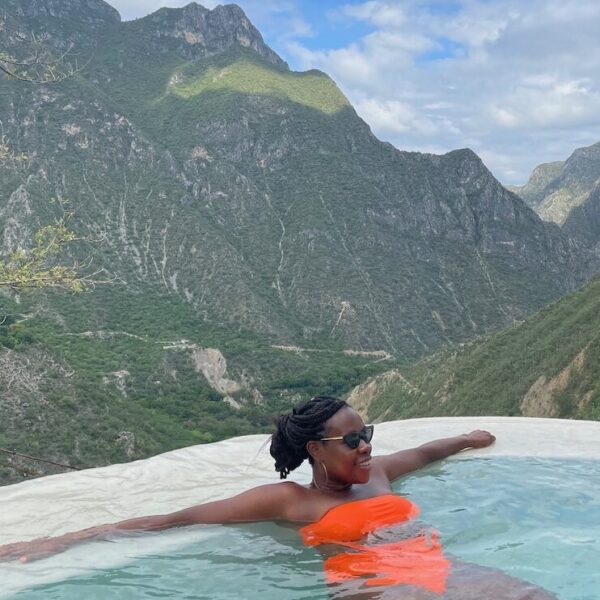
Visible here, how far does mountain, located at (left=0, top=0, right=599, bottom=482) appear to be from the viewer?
58.6 m

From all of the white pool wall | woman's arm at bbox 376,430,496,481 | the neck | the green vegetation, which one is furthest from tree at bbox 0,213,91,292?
the green vegetation

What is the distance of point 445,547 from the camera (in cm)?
398

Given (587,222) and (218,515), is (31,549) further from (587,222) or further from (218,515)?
(587,222)

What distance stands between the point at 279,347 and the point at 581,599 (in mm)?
76409

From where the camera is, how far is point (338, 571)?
11.2 feet

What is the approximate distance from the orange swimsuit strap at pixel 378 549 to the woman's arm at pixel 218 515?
0.68 ft

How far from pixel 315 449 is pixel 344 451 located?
16 centimetres

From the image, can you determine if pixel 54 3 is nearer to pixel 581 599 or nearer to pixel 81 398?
pixel 81 398

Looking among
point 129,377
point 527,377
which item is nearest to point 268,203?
point 129,377

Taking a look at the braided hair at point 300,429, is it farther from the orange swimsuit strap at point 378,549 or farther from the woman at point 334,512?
the orange swimsuit strap at point 378,549

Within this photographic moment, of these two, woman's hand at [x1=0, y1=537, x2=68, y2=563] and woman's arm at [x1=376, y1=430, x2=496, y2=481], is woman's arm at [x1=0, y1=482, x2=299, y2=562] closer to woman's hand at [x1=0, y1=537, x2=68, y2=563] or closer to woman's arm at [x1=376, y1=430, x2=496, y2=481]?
woman's hand at [x1=0, y1=537, x2=68, y2=563]

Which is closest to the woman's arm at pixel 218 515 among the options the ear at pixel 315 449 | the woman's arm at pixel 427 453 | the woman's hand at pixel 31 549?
→ the woman's hand at pixel 31 549

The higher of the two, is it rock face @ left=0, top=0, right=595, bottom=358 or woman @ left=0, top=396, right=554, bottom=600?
rock face @ left=0, top=0, right=595, bottom=358

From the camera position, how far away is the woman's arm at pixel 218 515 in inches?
148
